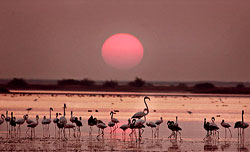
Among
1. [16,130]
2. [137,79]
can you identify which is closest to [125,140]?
[16,130]

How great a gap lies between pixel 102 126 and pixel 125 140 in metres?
1.51

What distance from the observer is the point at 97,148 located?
52.4 feet

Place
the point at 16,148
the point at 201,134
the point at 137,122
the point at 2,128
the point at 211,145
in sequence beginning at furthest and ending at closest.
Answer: the point at 2,128 → the point at 201,134 → the point at 137,122 → the point at 211,145 → the point at 16,148

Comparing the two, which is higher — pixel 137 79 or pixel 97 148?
pixel 137 79

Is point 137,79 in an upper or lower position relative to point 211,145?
upper

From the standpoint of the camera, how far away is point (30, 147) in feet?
52.0

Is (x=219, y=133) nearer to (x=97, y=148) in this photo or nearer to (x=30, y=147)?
(x=97, y=148)

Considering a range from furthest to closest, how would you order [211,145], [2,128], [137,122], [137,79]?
[137,79]
[2,128]
[137,122]
[211,145]

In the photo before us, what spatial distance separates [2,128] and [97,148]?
6638 mm

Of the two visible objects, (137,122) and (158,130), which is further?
(158,130)

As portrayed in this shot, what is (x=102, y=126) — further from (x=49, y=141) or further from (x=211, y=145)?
(x=211, y=145)

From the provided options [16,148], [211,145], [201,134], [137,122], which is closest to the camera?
[16,148]

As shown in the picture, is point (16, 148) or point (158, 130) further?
point (158, 130)

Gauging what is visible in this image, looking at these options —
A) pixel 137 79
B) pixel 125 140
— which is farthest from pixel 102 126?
pixel 137 79
